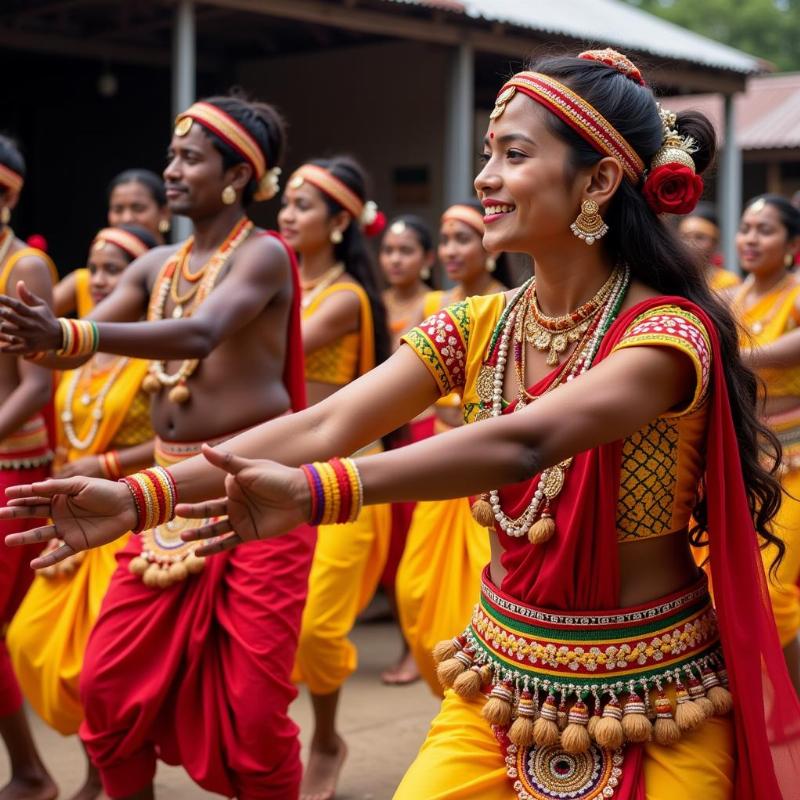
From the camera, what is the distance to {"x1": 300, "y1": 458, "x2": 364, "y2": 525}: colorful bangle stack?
2.27 metres

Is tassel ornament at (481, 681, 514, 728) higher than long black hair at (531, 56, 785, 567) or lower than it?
lower

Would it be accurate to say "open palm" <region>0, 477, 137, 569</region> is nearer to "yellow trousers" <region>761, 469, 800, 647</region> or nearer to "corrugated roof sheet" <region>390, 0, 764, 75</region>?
"yellow trousers" <region>761, 469, 800, 647</region>

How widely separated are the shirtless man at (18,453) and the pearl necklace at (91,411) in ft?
0.73

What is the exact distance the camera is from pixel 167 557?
4.33 meters

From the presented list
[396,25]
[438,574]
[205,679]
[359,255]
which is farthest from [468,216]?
[396,25]

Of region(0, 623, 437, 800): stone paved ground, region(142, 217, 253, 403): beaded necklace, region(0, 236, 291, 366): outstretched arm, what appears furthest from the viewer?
region(0, 623, 437, 800): stone paved ground

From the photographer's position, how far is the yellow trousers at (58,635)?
500 centimetres

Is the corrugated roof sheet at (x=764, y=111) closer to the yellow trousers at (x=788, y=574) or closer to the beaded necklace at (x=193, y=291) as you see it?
the yellow trousers at (x=788, y=574)

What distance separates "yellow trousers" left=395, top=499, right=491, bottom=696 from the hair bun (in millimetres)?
2980

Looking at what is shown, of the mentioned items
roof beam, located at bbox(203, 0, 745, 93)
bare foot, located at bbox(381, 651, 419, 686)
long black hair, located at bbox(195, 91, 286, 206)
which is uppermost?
roof beam, located at bbox(203, 0, 745, 93)

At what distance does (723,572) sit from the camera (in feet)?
8.91

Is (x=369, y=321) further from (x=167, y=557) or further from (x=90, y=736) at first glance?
(x=90, y=736)

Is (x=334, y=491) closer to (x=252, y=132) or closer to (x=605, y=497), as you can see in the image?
(x=605, y=497)

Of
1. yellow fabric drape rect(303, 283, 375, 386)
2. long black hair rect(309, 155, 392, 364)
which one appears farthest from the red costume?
long black hair rect(309, 155, 392, 364)
